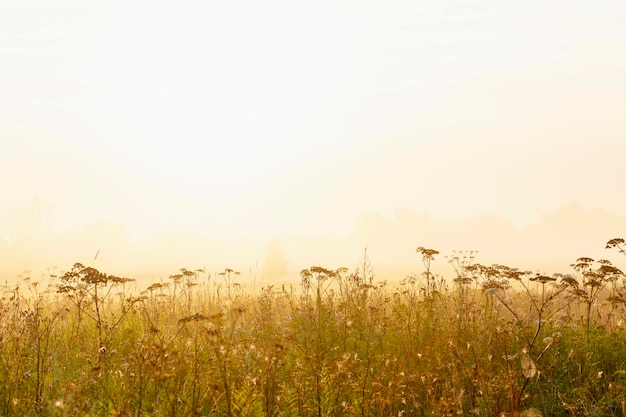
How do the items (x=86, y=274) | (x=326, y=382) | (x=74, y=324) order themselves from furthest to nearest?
(x=74, y=324) → (x=86, y=274) → (x=326, y=382)

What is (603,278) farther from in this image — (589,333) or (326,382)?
(326,382)

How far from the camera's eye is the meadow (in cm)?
522

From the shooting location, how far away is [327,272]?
9.65 meters

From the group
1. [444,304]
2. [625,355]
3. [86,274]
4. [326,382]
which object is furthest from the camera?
[444,304]

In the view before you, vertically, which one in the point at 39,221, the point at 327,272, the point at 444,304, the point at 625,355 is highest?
the point at 39,221

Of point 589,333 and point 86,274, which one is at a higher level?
point 86,274

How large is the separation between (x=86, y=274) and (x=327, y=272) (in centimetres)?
423

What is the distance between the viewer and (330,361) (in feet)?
24.7

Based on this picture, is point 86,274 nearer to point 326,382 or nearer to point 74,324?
point 326,382

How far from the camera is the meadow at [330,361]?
5223 mm

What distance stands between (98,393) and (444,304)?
5.86 m

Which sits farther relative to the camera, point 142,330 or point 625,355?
point 142,330

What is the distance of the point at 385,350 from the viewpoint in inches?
332

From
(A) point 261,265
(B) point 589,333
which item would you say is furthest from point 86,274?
(A) point 261,265
